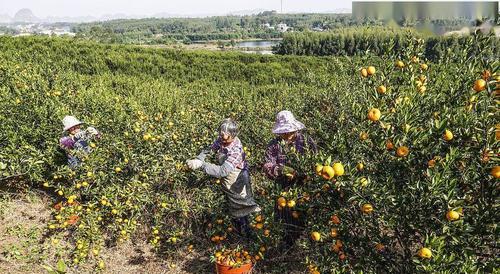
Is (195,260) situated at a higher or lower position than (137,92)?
lower

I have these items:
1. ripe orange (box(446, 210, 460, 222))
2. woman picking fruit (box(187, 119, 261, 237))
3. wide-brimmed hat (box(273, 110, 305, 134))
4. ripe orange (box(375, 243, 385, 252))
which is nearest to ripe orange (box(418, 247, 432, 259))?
ripe orange (box(446, 210, 460, 222))

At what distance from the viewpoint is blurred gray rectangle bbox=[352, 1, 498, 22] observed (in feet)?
5.87

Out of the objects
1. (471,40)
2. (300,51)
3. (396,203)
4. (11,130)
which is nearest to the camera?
(396,203)

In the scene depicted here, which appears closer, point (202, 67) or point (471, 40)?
point (471, 40)

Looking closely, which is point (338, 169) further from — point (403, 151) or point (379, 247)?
point (379, 247)

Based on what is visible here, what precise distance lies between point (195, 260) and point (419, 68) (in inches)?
120

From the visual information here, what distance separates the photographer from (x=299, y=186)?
8.80ft

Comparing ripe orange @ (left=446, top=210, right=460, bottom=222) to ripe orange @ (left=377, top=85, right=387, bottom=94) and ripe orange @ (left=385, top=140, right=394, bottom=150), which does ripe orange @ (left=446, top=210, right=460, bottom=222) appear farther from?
ripe orange @ (left=377, top=85, right=387, bottom=94)

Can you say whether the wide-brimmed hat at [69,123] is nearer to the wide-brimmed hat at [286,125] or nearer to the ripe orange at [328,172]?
the wide-brimmed hat at [286,125]

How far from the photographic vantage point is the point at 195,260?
410cm

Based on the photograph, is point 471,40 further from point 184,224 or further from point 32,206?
point 32,206

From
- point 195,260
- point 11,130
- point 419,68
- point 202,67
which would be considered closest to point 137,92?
point 11,130

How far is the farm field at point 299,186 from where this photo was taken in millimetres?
1927

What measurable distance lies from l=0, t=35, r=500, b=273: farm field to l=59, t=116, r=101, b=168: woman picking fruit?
20cm
